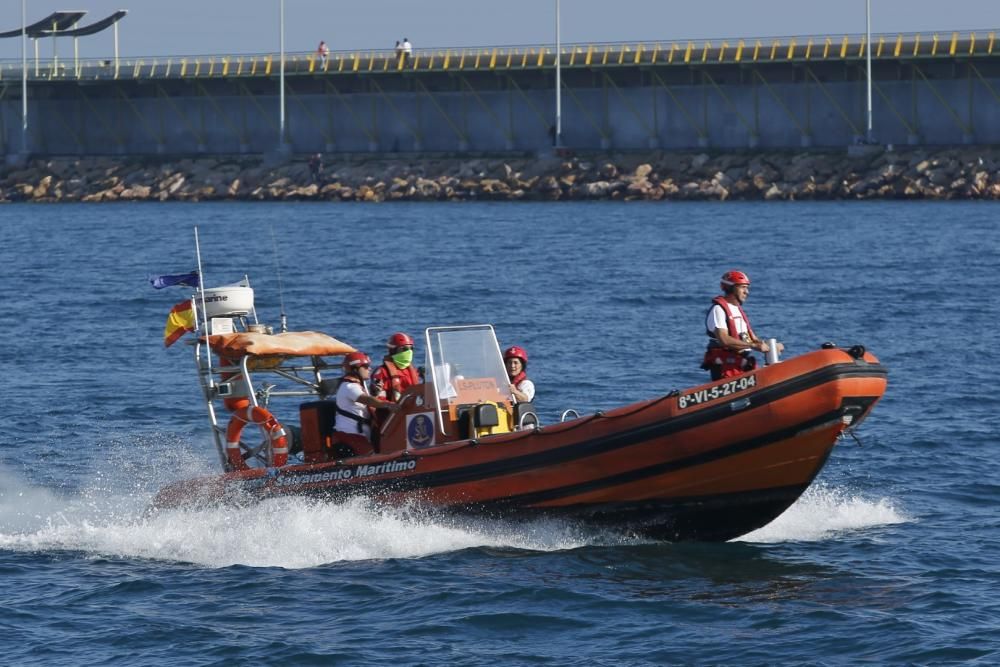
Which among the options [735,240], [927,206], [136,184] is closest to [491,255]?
[735,240]

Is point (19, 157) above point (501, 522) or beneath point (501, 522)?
above

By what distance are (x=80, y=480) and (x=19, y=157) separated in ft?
212

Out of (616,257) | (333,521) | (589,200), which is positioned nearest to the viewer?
(333,521)

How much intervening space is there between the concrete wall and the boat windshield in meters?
53.0

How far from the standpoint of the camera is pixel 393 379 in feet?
47.9

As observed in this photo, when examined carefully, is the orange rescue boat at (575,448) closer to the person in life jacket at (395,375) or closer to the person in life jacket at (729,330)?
the person in life jacket at (395,375)

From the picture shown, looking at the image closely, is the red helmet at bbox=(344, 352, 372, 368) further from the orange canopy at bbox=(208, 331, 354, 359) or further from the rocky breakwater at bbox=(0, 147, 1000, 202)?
the rocky breakwater at bbox=(0, 147, 1000, 202)

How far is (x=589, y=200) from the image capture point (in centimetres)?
6856

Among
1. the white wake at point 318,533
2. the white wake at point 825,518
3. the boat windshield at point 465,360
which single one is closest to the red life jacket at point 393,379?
the boat windshield at point 465,360

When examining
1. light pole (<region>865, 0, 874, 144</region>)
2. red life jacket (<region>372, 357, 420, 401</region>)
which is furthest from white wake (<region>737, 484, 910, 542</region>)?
light pole (<region>865, 0, 874, 144</region>)

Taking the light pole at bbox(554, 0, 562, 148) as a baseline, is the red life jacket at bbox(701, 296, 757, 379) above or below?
below

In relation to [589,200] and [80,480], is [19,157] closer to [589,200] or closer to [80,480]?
[589,200]

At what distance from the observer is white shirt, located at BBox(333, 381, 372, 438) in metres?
14.5

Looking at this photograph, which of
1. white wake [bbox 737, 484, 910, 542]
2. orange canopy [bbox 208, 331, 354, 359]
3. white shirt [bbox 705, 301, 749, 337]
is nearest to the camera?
white shirt [bbox 705, 301, 749, 337]
